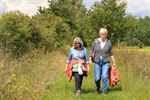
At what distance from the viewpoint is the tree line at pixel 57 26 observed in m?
23.9

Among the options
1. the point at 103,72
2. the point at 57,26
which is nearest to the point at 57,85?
the point at 103,72

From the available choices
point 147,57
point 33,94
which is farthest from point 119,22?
point 33,94

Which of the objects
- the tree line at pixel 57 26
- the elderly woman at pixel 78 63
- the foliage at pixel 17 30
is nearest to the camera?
the elderly woman at pixel 78 63

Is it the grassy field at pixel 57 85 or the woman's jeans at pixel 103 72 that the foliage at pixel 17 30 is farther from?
the woman's jeans at pixel 103 72

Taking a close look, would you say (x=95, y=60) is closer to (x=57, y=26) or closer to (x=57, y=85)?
(x=57, y=85)

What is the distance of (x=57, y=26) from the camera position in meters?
42.5

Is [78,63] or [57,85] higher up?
[78,63]

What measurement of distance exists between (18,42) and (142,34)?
108 meters

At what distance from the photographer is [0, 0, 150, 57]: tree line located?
78.5ft

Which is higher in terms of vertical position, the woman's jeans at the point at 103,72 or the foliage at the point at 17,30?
the foliage at the point at 17,30

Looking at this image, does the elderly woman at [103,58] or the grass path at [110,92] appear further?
the elderly woman at [103,58]

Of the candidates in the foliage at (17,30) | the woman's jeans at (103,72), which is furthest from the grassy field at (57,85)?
the foliage at (17,30)

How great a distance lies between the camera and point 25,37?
84.6ft

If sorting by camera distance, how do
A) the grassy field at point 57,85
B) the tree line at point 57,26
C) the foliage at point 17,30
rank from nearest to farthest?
the grassy field at point 57,85
the foliage at point 17,30
the tree line at point 57,26
